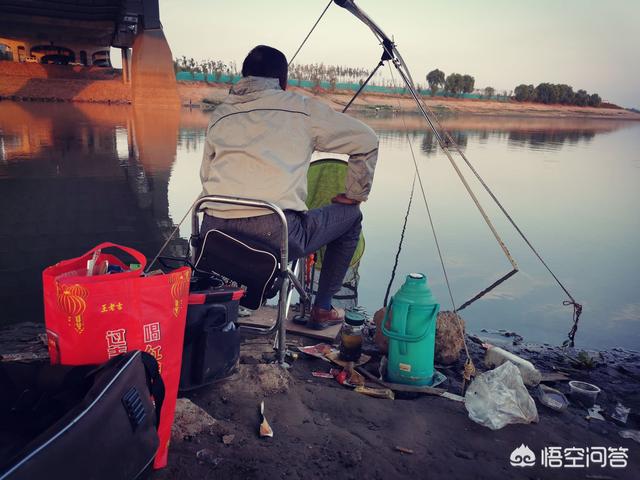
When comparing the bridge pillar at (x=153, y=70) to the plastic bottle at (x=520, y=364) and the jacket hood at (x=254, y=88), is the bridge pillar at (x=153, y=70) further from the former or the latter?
the plastic bottle at (x=520, y=364)

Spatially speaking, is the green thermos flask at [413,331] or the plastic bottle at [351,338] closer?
the green thermos flask at [413,331]

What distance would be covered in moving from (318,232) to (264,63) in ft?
3.24

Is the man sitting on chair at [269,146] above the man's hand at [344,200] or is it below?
above

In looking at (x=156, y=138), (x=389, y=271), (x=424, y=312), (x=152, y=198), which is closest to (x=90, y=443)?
(x=424, y=312)

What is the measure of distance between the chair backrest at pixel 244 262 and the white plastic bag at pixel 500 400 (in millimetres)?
1189

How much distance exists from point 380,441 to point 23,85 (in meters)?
40.9

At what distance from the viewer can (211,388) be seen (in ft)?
8.09

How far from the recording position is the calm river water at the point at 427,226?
4465 millimetres

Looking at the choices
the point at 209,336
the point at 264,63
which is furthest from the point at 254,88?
the point at 209,336

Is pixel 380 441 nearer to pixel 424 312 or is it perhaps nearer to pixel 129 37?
pixel 424 312

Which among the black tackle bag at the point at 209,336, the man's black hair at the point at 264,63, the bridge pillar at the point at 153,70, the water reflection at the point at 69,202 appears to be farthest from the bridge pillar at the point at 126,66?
the black tackle bag at the point at 209,336

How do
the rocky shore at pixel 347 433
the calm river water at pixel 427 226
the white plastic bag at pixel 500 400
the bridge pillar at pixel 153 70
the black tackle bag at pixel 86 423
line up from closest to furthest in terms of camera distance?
1. the black tackle bag at pixel 86 423
2. the rocky shore at pixel 347 433
3. the white plastic bag at pixel 500 400
4. the calm river water at pixel 427 226
5. the bridge pillar at pixel 153 70

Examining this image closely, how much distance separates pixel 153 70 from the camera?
1133 inches

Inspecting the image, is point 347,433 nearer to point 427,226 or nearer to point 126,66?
point 427,226
